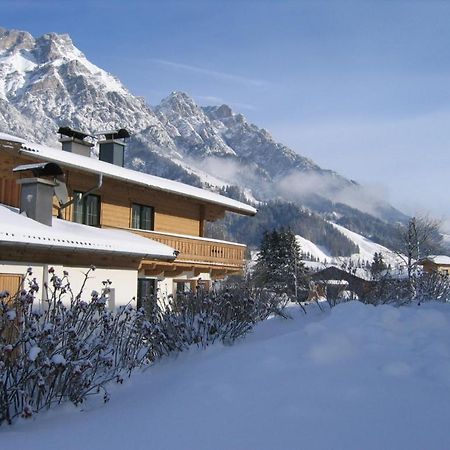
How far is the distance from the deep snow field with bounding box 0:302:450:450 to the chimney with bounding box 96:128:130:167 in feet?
54.4

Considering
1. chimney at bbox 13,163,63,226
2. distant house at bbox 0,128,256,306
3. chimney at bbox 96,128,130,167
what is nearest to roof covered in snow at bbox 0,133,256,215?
distant house at bbox 0,128,256,306

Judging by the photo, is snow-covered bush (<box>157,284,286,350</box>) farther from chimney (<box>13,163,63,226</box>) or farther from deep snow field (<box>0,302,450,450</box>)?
chimney (<box>13,163,63,226</box>)

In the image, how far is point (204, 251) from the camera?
2116 centimetres

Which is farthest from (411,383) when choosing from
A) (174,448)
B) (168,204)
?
(168,204)

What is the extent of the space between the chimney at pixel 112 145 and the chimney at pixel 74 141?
60.7 inches

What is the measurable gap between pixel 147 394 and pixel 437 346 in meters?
3.48

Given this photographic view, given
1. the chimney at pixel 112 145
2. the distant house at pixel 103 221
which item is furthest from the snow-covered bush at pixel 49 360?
the chimney at pixel 112 145

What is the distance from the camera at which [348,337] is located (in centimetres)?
745

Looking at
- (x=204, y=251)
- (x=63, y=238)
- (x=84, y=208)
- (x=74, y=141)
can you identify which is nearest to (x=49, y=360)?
(x=63, y=238)

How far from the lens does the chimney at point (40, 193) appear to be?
42.4ft

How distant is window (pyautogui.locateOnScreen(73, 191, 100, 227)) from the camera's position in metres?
18.1

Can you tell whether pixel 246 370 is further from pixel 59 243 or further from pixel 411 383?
pixel 59 243

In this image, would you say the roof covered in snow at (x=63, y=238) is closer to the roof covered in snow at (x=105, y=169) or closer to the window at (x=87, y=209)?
the roof covered in snow at (x=105, y=169)

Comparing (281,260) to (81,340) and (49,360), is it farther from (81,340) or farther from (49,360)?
(49,360)
